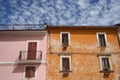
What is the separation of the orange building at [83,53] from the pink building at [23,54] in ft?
2.97

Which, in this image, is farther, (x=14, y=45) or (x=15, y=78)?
(x=14, y=45)

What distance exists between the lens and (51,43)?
20.7 m

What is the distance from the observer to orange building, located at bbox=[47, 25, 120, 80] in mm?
19031

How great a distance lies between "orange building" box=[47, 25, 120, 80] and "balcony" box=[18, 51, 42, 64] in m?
1.10

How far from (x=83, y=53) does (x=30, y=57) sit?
5836 millimetres

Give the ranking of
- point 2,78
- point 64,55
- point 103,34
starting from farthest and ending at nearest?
point 103,34 < point 64,55 < point 2,78

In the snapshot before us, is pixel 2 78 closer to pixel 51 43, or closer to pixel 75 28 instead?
pixel 51 43

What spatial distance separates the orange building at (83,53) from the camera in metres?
19.0

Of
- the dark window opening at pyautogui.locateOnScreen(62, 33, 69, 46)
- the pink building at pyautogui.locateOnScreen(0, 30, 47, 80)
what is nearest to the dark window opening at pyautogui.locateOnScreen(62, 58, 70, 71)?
the dark window opening at pyautogui.locateOnScreen(62, 33, 69, 46)

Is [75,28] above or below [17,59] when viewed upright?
above

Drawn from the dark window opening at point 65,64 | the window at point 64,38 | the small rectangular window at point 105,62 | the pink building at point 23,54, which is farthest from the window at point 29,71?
the small rectangular window at point 105,62

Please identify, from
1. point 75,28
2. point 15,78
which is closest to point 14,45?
point 15,78

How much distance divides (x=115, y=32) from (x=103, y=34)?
1.45 meters

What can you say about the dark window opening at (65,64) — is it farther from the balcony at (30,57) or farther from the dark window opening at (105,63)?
the dark window opening at (105,63)
